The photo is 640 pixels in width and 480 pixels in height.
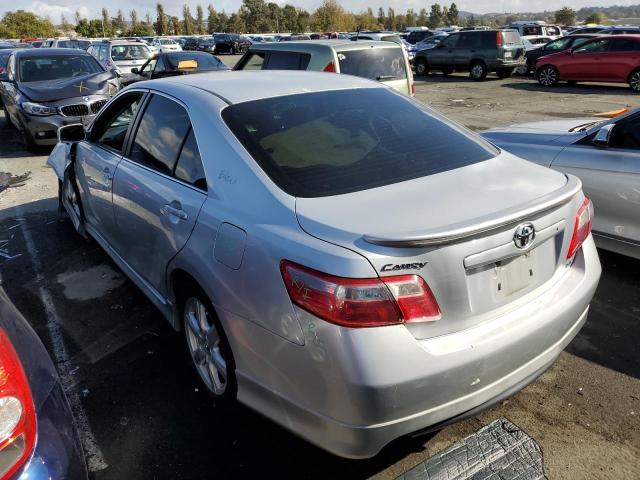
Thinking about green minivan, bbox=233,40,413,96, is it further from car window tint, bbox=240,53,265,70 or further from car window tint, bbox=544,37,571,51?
car window tint, bbox=544,37,571,51

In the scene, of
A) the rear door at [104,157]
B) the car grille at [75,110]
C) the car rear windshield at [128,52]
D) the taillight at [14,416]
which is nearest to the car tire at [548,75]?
the car rear windshield at [128,52]

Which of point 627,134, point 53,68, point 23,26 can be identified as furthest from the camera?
point 23,26

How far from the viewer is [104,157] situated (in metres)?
3.98

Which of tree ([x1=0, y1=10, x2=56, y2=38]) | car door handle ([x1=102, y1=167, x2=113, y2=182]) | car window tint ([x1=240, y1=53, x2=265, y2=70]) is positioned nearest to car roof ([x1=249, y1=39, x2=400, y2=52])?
car window tint ([x1=240, y1=53, x2=265, y2=70])

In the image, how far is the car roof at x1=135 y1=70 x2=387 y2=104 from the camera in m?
2.96

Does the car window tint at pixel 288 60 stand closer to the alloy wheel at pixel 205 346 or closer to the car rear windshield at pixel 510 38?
the alloy wheel at pixel 205 346

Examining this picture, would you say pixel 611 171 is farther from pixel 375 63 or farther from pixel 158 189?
pixel 375 63

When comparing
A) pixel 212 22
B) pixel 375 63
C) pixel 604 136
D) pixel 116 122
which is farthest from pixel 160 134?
pixel 212 22

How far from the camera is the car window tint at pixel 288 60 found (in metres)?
8.00

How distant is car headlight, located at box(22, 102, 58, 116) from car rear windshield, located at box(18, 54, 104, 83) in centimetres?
122

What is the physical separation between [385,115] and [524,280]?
1285 millimetres

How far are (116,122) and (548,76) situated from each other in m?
17.4

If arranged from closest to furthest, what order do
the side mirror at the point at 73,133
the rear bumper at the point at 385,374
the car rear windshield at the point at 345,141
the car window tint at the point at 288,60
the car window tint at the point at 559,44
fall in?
the rear bumper at the point at 385,374 < the car rear windshield at the point at 345,141 < the side mirror at the point at 73,133 < the car window tint at the point at 288,60 < the car window tint at the point at 559,44

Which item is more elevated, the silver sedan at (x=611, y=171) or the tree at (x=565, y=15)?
the tree at (x=565, y=15)
